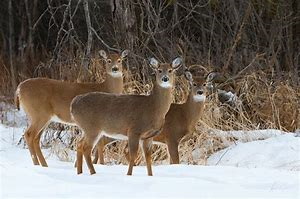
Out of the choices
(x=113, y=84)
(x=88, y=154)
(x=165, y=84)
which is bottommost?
(x=88, y=154)

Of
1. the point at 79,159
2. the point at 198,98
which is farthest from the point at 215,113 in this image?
the point at 79,159

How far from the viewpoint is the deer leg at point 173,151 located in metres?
9.42

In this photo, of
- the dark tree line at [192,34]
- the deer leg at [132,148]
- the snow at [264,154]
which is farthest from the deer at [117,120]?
the dark tree line at [192,34]

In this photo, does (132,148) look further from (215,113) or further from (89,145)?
(215,113)

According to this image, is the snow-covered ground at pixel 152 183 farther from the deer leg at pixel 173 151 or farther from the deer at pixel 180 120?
the deer at pixel 180 120

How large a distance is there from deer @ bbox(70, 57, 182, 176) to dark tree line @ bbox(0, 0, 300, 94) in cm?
433

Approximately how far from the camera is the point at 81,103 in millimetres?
7750

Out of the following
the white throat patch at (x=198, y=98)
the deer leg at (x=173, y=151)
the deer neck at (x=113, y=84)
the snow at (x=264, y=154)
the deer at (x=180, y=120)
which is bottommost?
the snow at (x=264, y=154)

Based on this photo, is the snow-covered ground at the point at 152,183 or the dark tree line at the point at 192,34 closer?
the snow-covered ground at the point at 152,183

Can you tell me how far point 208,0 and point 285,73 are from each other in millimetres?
2070

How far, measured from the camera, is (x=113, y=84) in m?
10.1

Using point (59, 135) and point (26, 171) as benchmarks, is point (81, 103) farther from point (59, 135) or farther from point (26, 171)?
point (59, 135)

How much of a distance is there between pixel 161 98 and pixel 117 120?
563 mm

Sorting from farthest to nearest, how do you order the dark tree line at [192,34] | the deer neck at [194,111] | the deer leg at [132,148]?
the dark tree line at [192,34] → the deer neck at [194,111] → the deer leg at [132,148]
